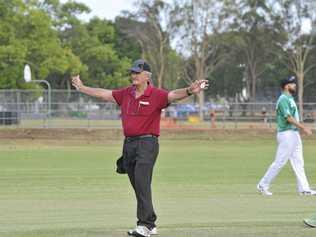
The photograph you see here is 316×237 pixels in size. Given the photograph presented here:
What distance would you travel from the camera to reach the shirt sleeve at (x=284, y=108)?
1342 centimetres

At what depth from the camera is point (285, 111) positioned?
13.4 metres

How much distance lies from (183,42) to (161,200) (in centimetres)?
6468

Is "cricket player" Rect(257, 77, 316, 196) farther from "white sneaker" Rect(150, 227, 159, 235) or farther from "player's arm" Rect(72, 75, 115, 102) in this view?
"white sneaker" Rect(150, 227, 159, 235)

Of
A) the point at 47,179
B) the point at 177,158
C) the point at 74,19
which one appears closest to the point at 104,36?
the point at 74,19

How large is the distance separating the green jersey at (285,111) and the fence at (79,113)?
1138 inches

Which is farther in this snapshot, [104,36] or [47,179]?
[104,36]

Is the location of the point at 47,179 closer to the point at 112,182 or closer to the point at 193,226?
the point at 112,182

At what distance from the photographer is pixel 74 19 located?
80.0 meters

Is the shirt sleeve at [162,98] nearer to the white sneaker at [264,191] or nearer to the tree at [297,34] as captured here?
the white sneaker at [264,191]

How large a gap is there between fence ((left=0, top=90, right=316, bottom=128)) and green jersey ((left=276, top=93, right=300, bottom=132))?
2891 cm

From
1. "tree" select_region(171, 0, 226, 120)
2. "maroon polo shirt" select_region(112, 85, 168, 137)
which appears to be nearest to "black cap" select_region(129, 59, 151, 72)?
"maroon polo shirt" select_region(112, 85, 168, 137)

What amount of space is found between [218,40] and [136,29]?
31.9 ft

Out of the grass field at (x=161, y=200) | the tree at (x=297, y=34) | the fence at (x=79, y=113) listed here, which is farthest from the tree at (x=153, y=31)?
the grass field at (x=161, y=200)

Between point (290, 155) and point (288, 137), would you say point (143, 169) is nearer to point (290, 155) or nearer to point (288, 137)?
point (288, 137)
